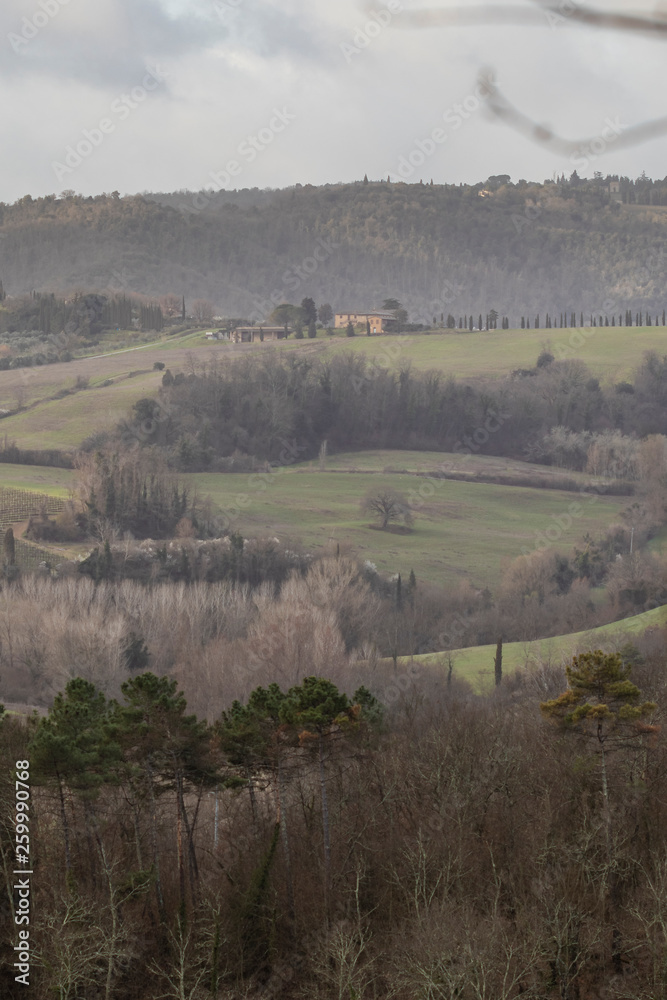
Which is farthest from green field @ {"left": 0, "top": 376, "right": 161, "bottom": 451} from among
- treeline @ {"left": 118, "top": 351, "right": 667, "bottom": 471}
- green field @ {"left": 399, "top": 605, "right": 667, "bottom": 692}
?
green field @ {"left": 399, "top": 605, "right": 667, "bottom": 692}

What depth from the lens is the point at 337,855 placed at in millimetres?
29562

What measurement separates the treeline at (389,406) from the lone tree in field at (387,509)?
32892mm

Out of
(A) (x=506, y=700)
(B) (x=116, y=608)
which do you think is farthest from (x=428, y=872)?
(B) (x=116, y=608)

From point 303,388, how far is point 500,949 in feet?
434

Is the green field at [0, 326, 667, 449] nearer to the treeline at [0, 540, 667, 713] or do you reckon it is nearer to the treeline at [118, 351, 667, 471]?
the treeline at [118, 351, 667, 471]

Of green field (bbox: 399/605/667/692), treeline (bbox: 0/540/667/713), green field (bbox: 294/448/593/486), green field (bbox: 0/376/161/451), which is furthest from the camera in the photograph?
green field (bbox: 294/448/593/486)

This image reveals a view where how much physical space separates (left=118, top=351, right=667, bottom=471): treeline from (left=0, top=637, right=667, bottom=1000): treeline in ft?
368

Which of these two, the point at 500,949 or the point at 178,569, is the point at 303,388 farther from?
the point at 500,949

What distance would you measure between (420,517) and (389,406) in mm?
44108

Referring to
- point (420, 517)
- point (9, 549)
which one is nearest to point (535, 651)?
point (9, 549)

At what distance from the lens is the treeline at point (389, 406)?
14762cm

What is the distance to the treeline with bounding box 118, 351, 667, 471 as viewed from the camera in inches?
5812

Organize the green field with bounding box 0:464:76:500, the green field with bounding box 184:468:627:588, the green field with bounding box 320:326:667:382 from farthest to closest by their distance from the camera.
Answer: the green field with bounding box 320:326:667:382 < the green field with bounding box 0:464:76:500 < the green field with bounding box 184:468:627:588

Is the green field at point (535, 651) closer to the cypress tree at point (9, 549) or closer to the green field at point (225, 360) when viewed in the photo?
the cypress tree at point (9, 549)
